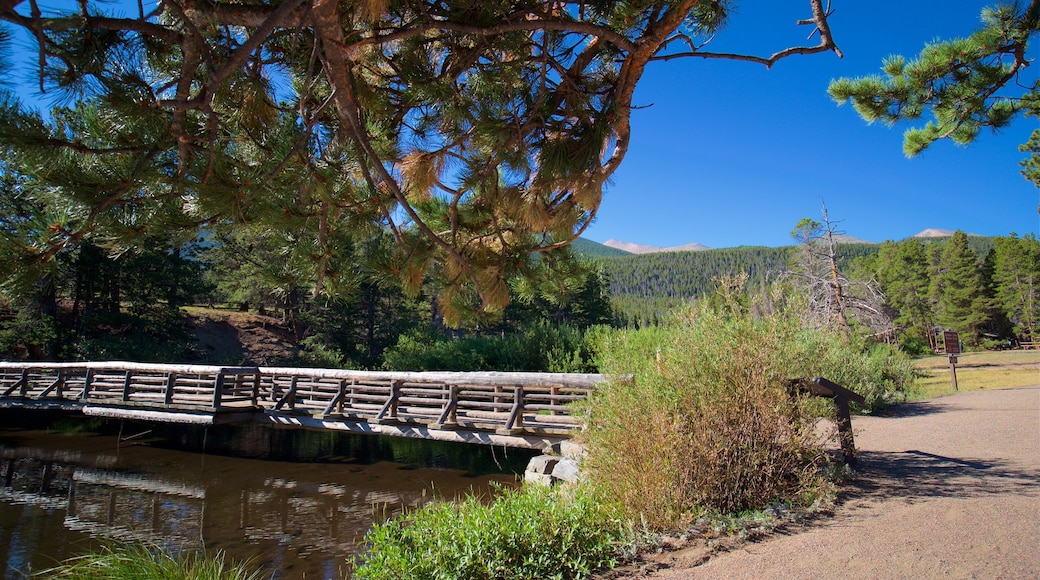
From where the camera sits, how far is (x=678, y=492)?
3.72 metres

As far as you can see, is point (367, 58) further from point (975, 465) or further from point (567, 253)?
point (975, 465)

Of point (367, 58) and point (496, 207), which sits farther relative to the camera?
point (496, 207)

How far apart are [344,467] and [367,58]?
7891mm

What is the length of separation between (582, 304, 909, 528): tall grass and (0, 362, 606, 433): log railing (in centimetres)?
250

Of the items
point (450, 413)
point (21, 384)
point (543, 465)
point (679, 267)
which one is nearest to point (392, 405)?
point (450, 413)

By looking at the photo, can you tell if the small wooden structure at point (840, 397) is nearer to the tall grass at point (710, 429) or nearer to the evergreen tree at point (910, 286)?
the tall grass at point (710, 429)

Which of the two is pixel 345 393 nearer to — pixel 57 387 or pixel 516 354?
pixel 516 354

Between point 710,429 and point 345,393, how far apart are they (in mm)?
8031

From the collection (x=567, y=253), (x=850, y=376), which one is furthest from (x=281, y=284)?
(x=850, y=376)

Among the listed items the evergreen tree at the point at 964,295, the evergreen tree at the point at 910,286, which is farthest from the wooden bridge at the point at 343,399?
the evergreen tree at the point at 910,286

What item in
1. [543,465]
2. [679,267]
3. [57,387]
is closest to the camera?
[543,465]

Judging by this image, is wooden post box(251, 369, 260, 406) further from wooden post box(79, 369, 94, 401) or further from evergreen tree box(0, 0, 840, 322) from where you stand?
evergreen tree box(0, 0, 840, 322)

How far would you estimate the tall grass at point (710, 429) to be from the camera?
12.3ft

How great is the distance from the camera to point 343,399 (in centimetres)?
1020
